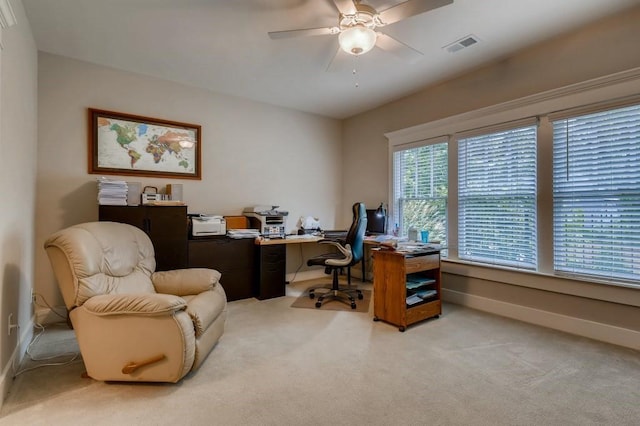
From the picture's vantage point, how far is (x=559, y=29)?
2621 millimetres

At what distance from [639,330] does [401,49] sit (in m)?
2.93

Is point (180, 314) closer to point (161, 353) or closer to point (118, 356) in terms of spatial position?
point (161, 353)

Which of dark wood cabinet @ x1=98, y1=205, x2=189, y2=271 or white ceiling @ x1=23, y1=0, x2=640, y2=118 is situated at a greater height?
white ceiling @ x1=23, y1=0, x2=640, y2=118

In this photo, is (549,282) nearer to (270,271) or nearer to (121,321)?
(270,271)

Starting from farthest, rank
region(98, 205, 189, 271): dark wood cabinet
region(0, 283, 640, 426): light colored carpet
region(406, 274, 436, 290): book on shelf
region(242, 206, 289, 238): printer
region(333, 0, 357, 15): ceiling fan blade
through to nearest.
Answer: region(242, 206, 289, 238): printer → region(98, 205, 189, 271): dark wood cabinet → region(406, 274, 436, 290): book on shelf → region(333, 0, 357, 15): ceiling fan blade → region(0, 283, 640, 426): light colored carpet

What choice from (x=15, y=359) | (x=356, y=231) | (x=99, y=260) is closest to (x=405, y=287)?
(x=356, y=231)

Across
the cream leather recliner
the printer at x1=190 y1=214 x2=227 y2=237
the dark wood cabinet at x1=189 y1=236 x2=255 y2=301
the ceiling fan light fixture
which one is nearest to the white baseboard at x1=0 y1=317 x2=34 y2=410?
the cream leather recliner

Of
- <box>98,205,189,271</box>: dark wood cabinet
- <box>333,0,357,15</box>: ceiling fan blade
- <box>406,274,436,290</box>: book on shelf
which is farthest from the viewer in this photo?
<box>98,205,189,271</box>: dark wood cabinet

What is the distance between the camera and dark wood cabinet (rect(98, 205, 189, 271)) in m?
3.06

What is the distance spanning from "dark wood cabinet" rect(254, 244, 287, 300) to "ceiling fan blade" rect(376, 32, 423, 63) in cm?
252

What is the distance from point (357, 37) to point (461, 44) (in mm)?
1290

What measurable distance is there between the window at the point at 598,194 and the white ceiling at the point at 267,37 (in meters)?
0.90

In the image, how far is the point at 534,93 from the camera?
2922 mm

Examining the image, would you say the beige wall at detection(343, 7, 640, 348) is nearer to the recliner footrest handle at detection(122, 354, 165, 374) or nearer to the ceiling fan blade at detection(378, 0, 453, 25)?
the ceiling fan blade at detection(378, 0, 453, 25)
